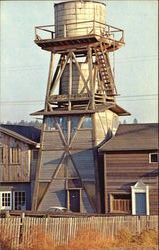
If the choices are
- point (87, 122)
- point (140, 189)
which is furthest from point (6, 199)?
point (140, 189)

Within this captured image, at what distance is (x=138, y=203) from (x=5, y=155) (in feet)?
23.0

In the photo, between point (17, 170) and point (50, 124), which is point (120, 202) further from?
point (17, 170)

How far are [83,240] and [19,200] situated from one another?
13985 millimetres

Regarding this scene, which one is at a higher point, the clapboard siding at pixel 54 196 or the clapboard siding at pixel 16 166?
the clapboard siding at pixel 16 166

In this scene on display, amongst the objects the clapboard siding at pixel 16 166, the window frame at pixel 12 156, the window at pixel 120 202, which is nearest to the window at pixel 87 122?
the clapboard siding at pixel 16 166

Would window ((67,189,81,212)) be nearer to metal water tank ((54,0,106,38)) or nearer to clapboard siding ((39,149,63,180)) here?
clapboard siding ((39,149,63,180))

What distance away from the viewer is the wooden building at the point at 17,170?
29344mm

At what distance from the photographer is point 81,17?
2808 centimetres

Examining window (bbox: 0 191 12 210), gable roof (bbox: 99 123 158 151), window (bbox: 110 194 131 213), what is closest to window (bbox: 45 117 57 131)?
gable roof (bbox: 99 123 158 151)

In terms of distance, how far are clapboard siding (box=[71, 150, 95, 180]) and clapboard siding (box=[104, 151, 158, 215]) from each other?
126 centimetres

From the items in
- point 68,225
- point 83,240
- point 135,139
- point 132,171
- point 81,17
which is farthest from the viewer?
point 81,17

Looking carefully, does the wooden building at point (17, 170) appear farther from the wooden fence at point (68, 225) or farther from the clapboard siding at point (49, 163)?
the wooden fence at point (68, 225)

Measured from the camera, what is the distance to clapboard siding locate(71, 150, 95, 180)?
27406 millimetres

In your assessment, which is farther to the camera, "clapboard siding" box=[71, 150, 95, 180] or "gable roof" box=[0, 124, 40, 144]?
"gable roof" box=[0, 124, 40, 144]
